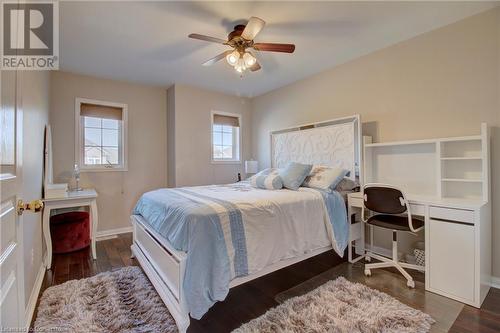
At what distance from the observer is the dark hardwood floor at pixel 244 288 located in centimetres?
172

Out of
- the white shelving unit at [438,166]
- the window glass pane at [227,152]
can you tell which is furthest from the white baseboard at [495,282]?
the window glass pane at [227,152]

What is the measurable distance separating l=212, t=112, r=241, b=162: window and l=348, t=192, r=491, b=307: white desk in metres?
3.42

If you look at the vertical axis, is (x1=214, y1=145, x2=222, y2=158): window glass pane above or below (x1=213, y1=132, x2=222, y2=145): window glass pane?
below

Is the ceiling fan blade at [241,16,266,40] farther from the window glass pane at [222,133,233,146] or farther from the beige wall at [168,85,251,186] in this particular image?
the window glass pane at [222,133,233,146]

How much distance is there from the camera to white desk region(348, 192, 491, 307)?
1.93 metres

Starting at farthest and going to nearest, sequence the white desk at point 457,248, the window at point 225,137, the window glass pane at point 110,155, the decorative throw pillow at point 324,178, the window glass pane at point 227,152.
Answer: the window glass pane at point 227,152, the window at point 225,137, the window glass pane at point 110,155, the decorative throw pillow at point 324,178, the white desk at point 457,248

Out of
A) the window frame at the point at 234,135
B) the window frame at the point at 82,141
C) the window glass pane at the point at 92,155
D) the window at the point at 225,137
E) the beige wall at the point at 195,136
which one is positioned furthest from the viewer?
the window at the point at 225,137

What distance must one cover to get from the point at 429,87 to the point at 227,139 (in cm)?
347

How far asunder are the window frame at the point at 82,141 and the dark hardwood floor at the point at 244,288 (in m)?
1.23

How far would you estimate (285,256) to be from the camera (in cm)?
216

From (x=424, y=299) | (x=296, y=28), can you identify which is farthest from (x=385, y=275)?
(x=296, y=28)

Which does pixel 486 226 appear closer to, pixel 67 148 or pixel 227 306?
pixel 227 306

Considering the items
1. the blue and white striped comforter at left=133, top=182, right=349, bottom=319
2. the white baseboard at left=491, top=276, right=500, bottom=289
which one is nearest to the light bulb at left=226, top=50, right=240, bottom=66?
the blue and white striped comforter at left=133, top=182, right=349, bottom=319

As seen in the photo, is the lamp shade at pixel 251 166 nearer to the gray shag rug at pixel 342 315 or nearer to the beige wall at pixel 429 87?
the beige wall at pixel 429 87
